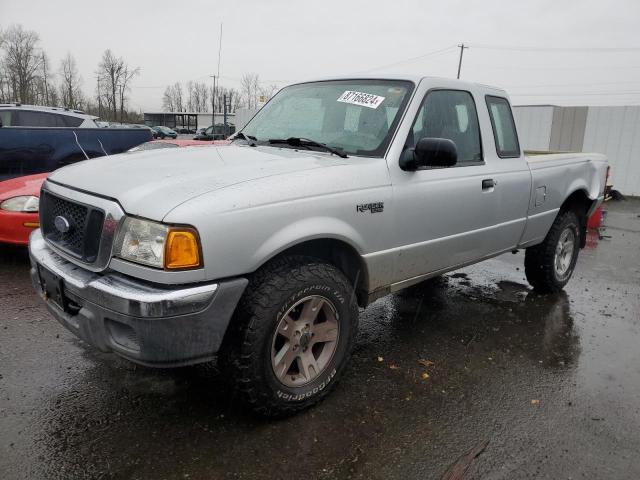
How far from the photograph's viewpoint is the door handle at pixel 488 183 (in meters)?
3.75

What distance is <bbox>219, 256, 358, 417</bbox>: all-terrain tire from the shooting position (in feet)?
8.04

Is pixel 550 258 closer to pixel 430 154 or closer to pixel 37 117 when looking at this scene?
pixel 430 154

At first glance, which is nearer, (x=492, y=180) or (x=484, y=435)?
(x=484, y=435)

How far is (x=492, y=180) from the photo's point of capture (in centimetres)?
384

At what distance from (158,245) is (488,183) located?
8.52 ft

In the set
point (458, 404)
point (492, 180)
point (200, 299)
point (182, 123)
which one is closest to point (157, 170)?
point (200, 299)

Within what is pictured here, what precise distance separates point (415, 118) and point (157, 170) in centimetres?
168

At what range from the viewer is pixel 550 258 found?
4938 millimetres

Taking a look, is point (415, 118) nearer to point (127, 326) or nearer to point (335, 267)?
point (335, 267)

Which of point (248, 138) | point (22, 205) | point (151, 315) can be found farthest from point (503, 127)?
point (22, 205)

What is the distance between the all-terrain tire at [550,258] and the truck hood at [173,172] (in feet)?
9.53

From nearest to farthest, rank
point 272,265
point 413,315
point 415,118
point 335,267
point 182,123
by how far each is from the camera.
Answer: point 272,265, point 335,267, point 415,118, point 413,315, point 182,123

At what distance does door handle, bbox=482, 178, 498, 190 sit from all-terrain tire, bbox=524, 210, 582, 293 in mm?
1452

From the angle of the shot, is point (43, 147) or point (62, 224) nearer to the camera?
point (62, 224)
